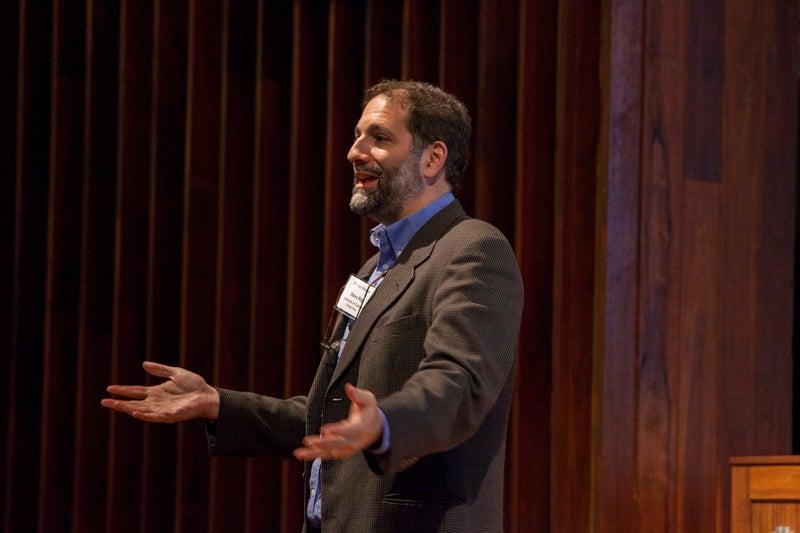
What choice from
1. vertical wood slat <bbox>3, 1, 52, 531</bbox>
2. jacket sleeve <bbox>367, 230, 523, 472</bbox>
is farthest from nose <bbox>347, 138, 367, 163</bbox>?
vertical wood slat <bbox>3, 1, 52, 531</bbox>

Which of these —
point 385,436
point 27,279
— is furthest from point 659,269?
point 27,279

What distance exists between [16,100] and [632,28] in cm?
221

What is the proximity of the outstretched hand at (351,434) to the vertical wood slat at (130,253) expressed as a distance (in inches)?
94.5

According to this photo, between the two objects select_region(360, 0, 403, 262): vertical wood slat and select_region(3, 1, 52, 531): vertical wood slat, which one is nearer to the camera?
select_region(360, 0, 403, 262): vertical wood slat

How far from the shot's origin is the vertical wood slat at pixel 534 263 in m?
3.16

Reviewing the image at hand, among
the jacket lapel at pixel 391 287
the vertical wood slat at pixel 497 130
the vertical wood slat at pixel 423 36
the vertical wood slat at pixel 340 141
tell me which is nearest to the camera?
the jacket lapel at pixel 391 287

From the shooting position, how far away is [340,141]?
3.63 metres

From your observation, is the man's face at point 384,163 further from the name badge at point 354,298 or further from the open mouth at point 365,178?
the name badge at point 354,298

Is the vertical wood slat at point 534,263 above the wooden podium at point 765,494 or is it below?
above

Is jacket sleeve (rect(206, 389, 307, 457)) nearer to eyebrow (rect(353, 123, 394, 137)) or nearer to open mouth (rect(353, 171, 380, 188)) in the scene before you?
open mouth (rect(353, 171, 380, 188))

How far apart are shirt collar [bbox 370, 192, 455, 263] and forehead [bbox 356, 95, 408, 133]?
0.17m

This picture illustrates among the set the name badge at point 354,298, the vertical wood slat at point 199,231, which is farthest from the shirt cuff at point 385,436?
the vertical wood slat at point 199,231

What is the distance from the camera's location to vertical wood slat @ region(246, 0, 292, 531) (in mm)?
3691

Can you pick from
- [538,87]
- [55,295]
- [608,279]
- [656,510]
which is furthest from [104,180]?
[656,510]
